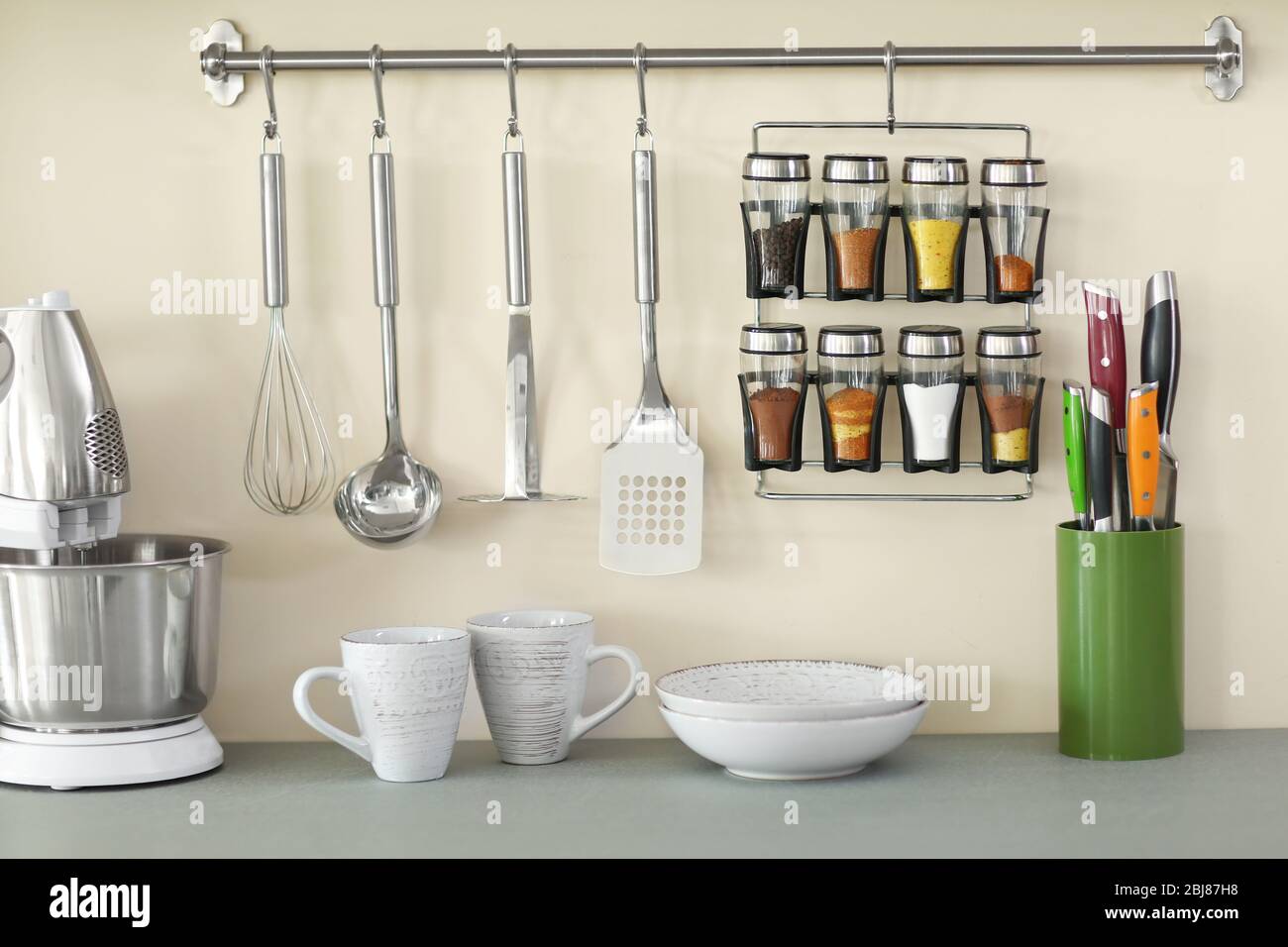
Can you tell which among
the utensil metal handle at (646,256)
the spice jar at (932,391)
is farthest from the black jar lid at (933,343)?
the utensil metal handle at (646,256)

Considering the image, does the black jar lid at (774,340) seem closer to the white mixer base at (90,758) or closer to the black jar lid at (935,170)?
the black jar lid at (935,170)

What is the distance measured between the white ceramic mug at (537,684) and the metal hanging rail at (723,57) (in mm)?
470

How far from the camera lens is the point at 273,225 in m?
1.16

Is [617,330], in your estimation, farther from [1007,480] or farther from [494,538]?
[1007,480]

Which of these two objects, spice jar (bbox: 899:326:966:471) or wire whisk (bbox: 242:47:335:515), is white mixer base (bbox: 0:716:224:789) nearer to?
wire whisk (bbox: 242:47:335:515)

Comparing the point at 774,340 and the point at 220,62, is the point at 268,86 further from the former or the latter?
the point at 774,340

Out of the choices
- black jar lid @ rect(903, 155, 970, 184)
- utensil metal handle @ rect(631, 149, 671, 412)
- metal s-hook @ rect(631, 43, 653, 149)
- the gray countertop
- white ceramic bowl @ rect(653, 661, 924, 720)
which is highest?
metal s-hook @ rect(631, 43, 653, 149)

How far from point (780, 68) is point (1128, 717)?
2.00 ft

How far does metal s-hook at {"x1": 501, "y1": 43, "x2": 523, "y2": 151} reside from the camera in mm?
1167

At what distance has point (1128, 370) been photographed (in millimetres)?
1208

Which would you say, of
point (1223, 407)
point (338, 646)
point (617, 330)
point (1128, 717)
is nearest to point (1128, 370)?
point (1223, 407)

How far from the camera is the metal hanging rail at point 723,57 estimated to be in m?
1.17

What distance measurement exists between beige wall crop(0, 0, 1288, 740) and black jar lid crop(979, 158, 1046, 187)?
6 cm

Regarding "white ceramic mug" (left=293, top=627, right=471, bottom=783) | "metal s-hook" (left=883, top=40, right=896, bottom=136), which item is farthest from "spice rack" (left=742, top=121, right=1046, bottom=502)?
"white ceramic mug" (left=293, top=627, right=471, bottom=783)
